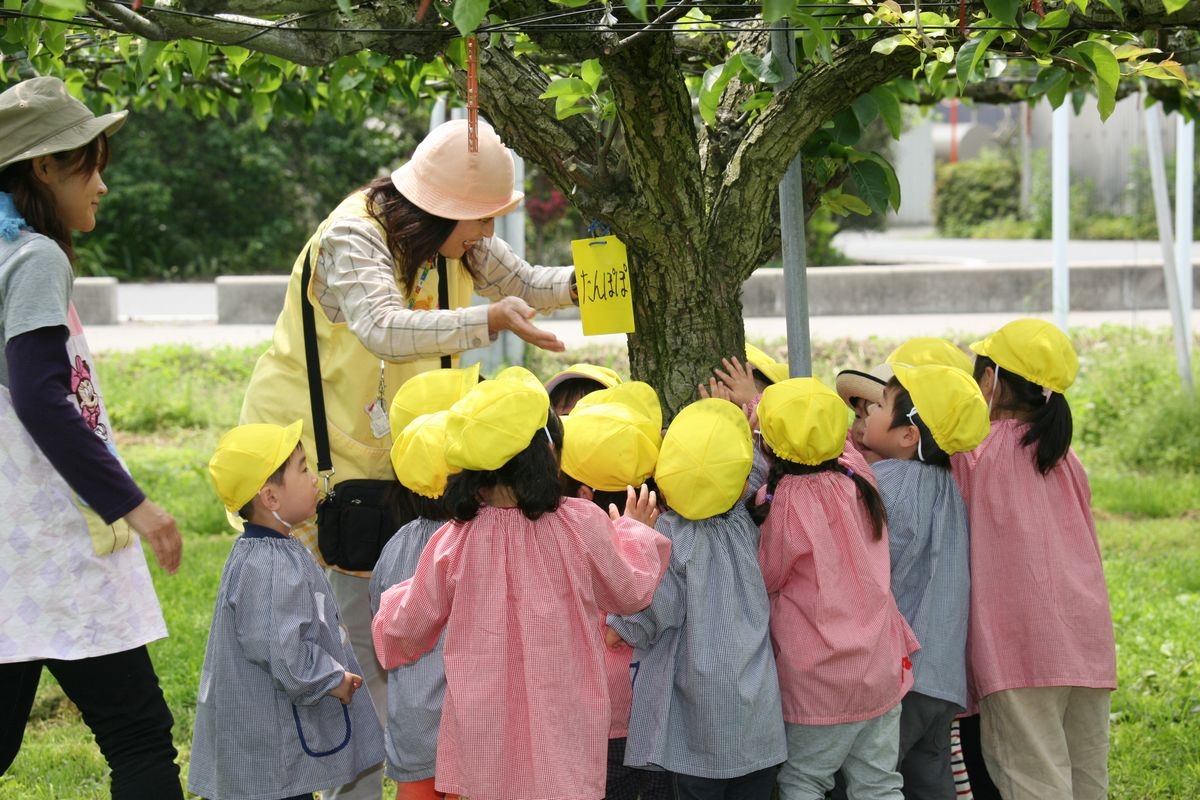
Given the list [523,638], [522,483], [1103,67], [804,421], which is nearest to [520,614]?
[523,638]

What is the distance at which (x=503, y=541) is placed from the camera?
267cm

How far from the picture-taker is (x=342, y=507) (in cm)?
319

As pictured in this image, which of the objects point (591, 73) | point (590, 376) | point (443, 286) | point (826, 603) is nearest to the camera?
point (826, 603)

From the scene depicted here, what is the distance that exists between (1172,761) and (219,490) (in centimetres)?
280

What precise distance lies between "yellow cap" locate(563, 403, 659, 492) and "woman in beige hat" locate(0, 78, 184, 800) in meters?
0.83

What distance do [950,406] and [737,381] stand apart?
526 mm

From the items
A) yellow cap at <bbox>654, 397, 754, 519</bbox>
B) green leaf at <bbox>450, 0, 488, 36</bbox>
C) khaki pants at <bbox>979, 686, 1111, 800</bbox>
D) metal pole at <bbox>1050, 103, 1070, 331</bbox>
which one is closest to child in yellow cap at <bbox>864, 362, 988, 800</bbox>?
khaki pants at <bbox>979, 686, 1111, 800</bbox>

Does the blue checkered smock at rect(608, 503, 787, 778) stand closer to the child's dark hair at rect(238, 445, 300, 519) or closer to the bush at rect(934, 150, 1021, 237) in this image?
the child's dark hair at rect(238, 445, 300, 519)

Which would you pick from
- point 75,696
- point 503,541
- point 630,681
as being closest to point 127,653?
point 75,696

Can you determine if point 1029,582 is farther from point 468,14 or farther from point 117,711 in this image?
point 117,711

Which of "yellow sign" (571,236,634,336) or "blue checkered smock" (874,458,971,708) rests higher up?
"yellow sign" (571,236,634,336)

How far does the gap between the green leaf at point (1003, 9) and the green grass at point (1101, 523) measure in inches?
89.8

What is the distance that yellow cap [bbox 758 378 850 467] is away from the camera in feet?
9.46

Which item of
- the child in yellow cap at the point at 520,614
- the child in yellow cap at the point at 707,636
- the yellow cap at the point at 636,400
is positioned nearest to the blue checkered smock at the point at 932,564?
the child in yellow cap at the point at 707,636
